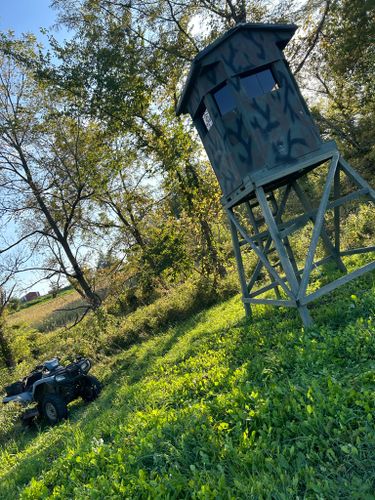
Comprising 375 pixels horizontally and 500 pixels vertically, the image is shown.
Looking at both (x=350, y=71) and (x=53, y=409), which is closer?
(x=53, y=409)

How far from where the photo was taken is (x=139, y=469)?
3.58 metres

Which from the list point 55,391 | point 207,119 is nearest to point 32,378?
point 55,391

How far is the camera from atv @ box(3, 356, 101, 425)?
835 centimetres

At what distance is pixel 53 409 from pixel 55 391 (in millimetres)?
393

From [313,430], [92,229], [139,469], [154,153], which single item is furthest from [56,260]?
[313,430]

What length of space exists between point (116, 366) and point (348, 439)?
9722 mm

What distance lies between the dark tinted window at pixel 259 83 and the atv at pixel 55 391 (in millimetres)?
7453

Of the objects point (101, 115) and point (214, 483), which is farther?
point (101, 115)

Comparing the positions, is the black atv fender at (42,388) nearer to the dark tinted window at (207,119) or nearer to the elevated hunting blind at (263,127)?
the elevated hunting blind at (263,127)

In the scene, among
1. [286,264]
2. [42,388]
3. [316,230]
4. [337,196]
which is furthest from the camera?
[42,388]

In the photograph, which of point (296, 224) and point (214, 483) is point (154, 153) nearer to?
point (296, 224)

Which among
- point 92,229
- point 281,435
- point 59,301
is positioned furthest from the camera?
point 59,301

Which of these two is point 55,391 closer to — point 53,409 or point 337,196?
point 53,409

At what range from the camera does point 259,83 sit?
22.2ft
